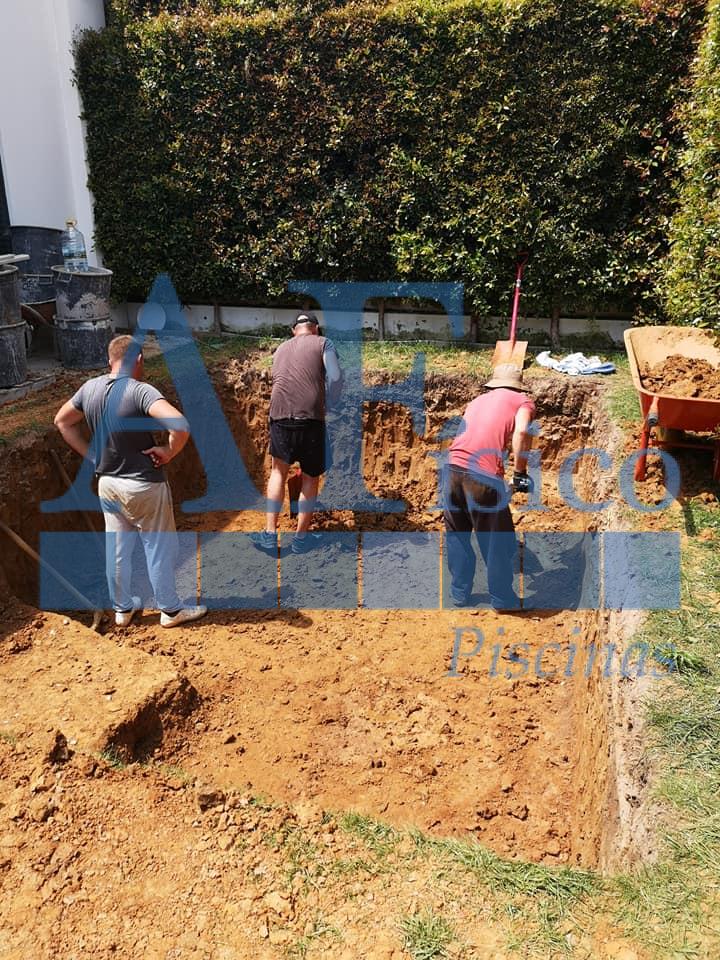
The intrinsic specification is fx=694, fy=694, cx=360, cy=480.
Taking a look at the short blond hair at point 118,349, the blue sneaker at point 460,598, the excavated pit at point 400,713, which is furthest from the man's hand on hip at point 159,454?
the blue sneaker at point 460,598

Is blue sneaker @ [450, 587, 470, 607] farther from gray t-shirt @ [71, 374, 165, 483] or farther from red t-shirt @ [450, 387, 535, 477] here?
gray t-shirt @ [71, 374, 165, 483]

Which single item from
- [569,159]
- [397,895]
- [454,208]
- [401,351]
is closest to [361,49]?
[454,208]

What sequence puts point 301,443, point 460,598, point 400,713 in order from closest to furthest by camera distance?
point 400,713
point 460,598
point 301,443

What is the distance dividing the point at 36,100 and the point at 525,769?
9015mm

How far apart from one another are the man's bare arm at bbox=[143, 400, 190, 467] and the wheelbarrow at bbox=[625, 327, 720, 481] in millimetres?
3341

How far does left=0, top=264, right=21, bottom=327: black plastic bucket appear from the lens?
6633 mm

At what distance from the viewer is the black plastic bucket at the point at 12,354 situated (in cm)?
676

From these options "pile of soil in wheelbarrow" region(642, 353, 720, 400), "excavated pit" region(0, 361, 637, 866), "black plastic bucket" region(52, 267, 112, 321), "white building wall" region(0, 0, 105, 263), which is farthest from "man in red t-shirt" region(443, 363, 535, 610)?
"white building wall" region(0, 0, 105, 263)

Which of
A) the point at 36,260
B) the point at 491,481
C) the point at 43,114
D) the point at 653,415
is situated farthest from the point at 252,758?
the point at 43,114

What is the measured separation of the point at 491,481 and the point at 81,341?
4970 mm

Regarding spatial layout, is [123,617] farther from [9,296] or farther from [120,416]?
[9,296]

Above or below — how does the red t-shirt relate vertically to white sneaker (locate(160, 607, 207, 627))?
above

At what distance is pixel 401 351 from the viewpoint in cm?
833

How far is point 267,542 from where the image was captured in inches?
251
